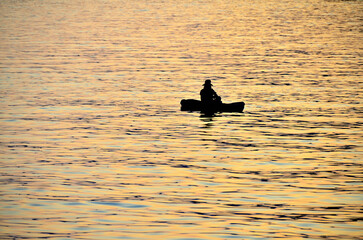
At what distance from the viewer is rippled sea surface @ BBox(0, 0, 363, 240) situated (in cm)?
1747

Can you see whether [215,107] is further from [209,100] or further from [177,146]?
[177,146]

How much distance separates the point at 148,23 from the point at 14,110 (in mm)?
77569

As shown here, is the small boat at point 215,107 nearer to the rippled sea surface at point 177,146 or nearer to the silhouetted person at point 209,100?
the silhouetted person at point 209,100

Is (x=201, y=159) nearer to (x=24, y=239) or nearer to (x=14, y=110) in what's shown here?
(x=24, y=239)

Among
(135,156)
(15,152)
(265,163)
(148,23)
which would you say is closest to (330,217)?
(265,163)

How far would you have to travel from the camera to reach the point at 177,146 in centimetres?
2719

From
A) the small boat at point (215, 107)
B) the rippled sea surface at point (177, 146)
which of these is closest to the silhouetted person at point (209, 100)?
the small boat at point (215, 107)

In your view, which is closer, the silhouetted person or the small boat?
the silhouetted person

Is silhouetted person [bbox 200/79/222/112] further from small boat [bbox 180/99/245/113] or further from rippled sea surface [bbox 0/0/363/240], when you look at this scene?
rippled sea surface [bbox 0/0/363/240]

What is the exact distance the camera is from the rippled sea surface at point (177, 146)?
17.5m

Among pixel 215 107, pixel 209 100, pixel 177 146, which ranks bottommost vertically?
pixel 177 146

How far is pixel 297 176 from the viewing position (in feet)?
72.6

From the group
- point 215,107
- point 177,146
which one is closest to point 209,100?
point 215,107

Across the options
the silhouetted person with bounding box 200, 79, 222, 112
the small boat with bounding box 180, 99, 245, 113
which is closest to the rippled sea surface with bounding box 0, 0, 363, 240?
the small boat with bounding box 180, 99, 245, 113
